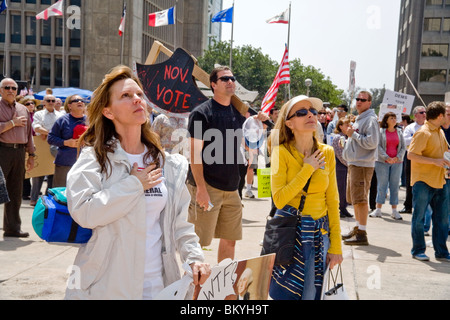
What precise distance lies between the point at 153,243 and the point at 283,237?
1.21 metres

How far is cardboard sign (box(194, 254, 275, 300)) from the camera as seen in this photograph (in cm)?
262

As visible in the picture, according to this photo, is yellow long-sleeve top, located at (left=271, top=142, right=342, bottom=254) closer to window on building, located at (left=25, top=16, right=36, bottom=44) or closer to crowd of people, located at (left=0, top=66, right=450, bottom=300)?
crowd of people, located at (left=0, top=66, right=450, bottom=300)

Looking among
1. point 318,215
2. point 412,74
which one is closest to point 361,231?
point 318,215

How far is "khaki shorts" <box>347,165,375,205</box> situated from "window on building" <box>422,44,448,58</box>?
70.2 metres

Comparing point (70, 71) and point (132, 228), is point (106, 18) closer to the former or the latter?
point (70, 71)

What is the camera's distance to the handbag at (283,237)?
11.7 feet

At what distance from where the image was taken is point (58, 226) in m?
2.57

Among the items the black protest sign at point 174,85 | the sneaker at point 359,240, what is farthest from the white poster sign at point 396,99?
the black protest sign at point 174,85

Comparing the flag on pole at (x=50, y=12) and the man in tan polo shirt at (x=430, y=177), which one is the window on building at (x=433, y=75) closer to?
the flag on pole at (x=50, y=12)

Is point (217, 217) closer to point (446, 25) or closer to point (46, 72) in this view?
point (46, 72)

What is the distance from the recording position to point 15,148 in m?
7.59

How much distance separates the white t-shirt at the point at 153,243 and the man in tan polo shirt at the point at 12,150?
5351 millimetres

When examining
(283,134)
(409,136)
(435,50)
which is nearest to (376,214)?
(409,136)
